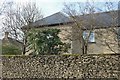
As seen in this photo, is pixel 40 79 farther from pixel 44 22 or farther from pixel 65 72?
pixel 44 22

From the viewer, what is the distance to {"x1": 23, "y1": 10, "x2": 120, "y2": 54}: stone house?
14279 mm

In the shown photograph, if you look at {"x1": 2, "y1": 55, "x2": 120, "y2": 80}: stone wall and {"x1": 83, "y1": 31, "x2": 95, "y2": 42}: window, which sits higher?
{"x1": 83, "y1": 31, "x2": 95, "y2": 42}: window

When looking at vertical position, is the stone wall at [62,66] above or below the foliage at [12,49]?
below

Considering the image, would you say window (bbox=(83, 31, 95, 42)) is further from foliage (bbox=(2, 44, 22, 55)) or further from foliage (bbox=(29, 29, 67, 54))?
foliage (bbox=(2, 44, 22, 55))

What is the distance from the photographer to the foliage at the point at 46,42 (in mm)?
14289

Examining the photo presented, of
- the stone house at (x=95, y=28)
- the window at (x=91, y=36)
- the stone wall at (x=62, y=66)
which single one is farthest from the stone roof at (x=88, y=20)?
the stone wall at (x=62, y=66)

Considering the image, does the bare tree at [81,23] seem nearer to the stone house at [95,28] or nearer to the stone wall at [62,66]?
the stone house at [95,28]

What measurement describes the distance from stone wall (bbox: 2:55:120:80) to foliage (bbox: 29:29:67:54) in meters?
2.43

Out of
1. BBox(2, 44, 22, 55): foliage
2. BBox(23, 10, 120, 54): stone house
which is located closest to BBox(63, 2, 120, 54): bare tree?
BBox(23, 10, 120, 54): stone house

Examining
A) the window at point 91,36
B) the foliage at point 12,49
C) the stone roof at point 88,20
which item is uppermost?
the stone roof at point 88,20

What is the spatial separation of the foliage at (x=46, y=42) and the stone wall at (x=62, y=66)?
95.7 inches

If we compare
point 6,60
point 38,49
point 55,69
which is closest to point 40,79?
point 55,69

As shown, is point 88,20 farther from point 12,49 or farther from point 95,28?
point 12,49

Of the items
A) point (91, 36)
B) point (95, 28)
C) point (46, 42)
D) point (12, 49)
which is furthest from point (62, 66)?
point (12, 49)
